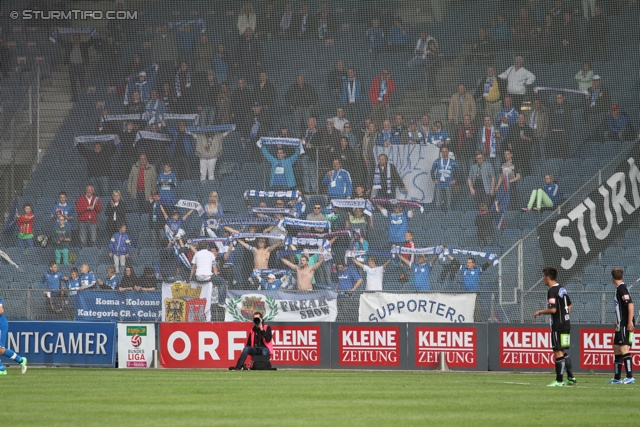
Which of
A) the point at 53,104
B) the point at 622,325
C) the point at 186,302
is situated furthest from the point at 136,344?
the point at 622,325

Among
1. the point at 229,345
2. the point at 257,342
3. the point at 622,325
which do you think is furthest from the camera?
the point at 229,345

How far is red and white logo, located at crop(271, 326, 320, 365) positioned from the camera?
22844mm

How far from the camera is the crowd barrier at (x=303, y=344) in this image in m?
22.0

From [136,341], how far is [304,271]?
475 cm

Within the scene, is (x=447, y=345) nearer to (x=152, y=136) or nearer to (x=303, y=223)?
(x=303, y=223)

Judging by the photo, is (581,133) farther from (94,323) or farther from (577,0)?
(94,323)

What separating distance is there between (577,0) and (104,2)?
13.8 m

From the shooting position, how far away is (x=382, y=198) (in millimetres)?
27547

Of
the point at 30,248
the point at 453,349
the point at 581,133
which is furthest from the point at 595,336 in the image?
the point at 30,248

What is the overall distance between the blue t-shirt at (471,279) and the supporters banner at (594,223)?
1695mm

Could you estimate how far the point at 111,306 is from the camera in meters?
24.9

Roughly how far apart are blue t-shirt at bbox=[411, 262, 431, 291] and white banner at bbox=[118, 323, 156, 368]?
6596 millimetres

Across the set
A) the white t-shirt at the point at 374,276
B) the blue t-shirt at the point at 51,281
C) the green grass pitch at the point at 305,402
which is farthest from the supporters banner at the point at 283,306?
the green grass pitch at the point at 305,402

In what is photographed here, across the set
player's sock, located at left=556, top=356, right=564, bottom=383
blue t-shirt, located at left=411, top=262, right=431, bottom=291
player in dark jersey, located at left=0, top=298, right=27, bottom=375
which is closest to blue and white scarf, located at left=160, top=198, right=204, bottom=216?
blue t-shirt, located at left=411, top=262, right=431, bottom=291
